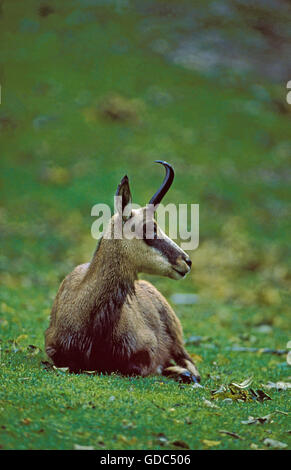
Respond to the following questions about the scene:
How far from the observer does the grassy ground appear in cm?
662

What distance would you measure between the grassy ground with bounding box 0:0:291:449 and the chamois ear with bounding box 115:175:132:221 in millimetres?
2059

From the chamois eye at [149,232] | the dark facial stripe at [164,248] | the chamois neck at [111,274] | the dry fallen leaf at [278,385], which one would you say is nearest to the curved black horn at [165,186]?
the chamois eye at [149,232]

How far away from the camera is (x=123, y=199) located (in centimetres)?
805

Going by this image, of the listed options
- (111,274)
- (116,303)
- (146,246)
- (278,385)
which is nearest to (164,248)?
(146,246)

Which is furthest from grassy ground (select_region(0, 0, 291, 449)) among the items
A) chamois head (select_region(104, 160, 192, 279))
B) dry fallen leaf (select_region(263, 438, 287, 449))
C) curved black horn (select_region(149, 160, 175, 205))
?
curved black horn (select_region(149, 160, 175, 205))

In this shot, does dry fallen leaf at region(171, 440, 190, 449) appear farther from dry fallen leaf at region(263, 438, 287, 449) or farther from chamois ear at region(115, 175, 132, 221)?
chamois ear at region(115, 175, 132, 221)

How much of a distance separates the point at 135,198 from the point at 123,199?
15.6 metres

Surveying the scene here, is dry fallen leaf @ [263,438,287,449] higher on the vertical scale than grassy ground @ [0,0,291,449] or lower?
lower

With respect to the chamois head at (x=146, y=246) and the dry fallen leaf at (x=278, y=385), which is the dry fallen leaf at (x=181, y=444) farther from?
the dry fallen leaf at (x=278, y=385)

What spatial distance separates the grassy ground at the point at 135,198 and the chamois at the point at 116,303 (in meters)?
0.37

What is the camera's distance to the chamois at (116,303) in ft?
26.2

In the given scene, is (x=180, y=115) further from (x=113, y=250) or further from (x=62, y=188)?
(x=113, y=250)

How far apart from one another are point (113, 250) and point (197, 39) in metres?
30.1

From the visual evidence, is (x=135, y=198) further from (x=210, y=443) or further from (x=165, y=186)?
(x=210, y=443)
